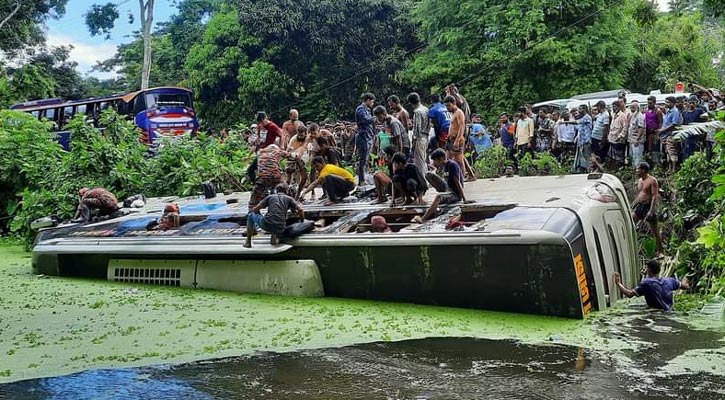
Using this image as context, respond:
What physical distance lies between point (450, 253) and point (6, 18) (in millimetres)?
25408

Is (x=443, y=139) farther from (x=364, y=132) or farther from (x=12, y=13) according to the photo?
(x=12, y=13)

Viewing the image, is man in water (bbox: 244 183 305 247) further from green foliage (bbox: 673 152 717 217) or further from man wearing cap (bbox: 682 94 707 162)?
man wearing cap (bbox: 682 94 707 162)

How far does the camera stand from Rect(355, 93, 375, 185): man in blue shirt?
13289mm

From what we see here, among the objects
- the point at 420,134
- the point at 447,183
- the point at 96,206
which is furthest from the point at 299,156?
the point at 96,206

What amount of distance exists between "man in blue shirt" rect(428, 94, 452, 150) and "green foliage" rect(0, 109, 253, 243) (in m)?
5.79

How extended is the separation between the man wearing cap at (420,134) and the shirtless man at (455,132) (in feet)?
1.29

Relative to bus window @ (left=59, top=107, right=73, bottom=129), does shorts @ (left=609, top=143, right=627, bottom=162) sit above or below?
below

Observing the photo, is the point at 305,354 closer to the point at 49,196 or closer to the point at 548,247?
the point at 548,247

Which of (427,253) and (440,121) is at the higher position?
(440,121)

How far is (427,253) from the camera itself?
905cm

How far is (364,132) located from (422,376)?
24.8 feet

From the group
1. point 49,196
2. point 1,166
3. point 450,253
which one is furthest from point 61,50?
point 450,253

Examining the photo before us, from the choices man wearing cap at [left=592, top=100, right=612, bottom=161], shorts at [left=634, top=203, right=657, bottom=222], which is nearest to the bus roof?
man wearing cap at [left=592, top=100, right=612, bottom=161]

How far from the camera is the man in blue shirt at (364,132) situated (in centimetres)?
1329
